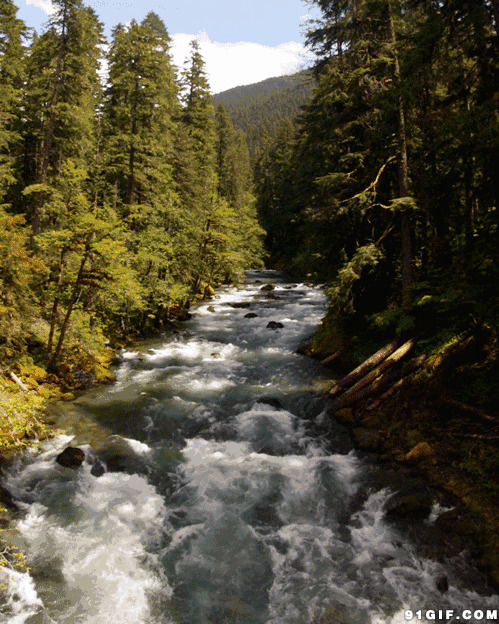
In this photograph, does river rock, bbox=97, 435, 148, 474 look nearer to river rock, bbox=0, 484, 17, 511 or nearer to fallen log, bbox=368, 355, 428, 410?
river rock, bbox=0, 484, 17, 511

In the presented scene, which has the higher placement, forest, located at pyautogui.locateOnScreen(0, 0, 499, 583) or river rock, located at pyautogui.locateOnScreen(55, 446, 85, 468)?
forest, located at pyautogui.locateOnScreen(0, 0, 499, 583)

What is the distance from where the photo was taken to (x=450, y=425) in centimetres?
916

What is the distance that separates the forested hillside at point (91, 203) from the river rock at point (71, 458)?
3810mm

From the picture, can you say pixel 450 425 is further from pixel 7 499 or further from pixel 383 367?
pixel 7 499

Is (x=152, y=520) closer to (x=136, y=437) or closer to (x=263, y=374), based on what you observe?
(x=136, y=437)

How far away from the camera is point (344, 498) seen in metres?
8.49

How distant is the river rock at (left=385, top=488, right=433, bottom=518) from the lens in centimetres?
761

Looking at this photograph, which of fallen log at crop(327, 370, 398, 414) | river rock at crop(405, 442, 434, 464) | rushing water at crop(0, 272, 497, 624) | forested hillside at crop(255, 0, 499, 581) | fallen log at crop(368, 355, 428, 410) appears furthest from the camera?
fallen log at crop(327, 370, 398, 414)

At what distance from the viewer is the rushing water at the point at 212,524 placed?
6164mm

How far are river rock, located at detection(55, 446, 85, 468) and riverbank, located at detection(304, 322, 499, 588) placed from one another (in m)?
7.32

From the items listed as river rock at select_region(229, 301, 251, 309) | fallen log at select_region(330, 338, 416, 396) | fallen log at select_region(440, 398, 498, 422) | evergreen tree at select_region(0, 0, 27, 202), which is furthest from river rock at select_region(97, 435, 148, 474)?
river rock at select_region(229, 301, 251, 309)

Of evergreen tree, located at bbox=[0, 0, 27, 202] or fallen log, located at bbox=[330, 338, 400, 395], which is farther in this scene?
evergreen tree, located at bbox=[0, 0, 27, 202]

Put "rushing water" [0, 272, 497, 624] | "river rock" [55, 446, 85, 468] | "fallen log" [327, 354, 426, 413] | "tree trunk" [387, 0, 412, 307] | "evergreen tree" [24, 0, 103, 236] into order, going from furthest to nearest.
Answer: "evergreen tree" [24, 0, 103, 236], "tree trunk" [387, 0, 412, 307], "fallen log" [327, 354, 426, 413], "river rock" [55, 446, 85, 468], "rushing water" [0, 272, 497, 624]

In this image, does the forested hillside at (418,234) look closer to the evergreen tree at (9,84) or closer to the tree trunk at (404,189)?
the tree trunk at (404,189)
